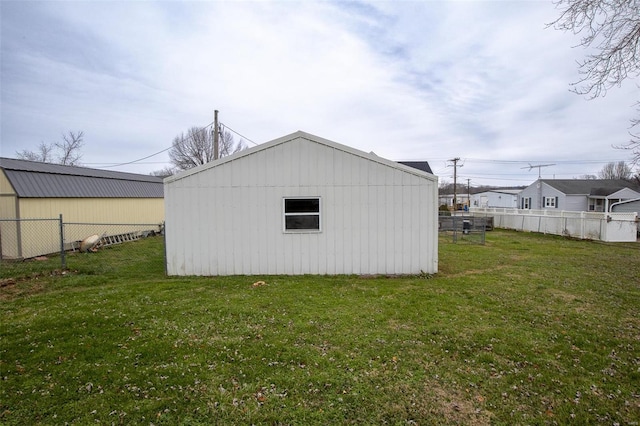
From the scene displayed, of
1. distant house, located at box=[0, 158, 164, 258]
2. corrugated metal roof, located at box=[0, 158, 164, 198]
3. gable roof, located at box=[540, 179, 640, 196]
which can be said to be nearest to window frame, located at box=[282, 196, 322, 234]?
distant house, located at box=[0, 158, 164, 258]

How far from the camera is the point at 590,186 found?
31.1m

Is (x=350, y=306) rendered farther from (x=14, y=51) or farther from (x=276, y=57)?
(x=14, y=51)

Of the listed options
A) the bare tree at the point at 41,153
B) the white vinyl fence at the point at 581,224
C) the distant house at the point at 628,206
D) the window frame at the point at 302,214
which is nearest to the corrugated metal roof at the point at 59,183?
the window frame at the point at 302,214

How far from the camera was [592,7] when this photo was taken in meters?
5.65

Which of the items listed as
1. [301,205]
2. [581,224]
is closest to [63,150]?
[301,205]

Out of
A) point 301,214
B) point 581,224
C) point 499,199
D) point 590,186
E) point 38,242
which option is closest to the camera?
point 301,214

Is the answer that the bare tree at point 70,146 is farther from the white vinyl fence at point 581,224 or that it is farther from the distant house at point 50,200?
the white vinyl fence at point 581,224

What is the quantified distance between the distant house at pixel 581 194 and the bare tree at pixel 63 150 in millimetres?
50250

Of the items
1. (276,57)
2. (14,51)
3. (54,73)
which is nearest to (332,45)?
(276,57)

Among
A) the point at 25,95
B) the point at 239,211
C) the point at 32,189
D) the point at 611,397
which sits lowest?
the point at 611,397

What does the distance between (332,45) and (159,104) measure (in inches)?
458

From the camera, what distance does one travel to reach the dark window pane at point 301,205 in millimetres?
8391

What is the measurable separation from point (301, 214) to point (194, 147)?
34.1 metres

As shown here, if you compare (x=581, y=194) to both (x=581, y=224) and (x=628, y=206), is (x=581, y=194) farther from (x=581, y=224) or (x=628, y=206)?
(x=581, y=224)
